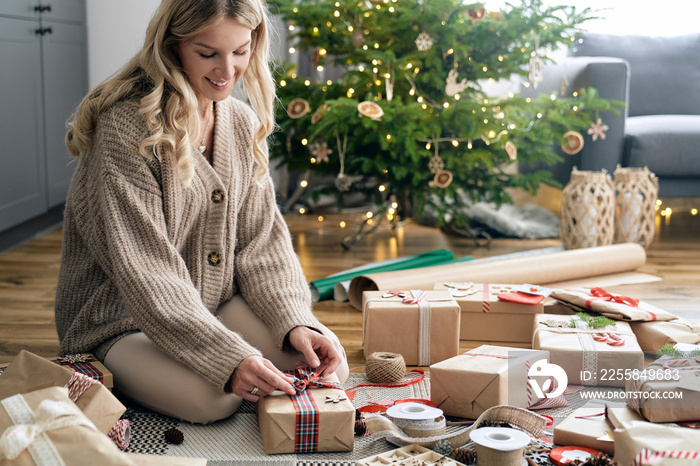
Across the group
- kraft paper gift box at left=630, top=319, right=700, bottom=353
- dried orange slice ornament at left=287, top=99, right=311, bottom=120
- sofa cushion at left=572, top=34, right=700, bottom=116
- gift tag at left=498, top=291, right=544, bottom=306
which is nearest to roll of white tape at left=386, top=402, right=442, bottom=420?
gift tag at left=498, top=291, right=544, bottom=306

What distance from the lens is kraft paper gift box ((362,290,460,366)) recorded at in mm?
1684

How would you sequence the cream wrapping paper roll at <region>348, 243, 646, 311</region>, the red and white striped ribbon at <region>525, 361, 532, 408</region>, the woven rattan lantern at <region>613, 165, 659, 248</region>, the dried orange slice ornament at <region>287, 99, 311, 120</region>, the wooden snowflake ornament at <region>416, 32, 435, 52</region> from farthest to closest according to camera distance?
the woven rattan lantern at <region>613, 165, 659, 248</region> < the dried orange slice ornament at <region>287, 99, 311, 120</region> < the wooden snowflake ornament at <region>416, 32, 435, 52</region> < the cream wrapping paper roll at <region>348, 243, 646, 311</region> < the red and white striped ribbon at <region>525, 361, 532, 408</region>

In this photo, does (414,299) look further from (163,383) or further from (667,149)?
(667,149)

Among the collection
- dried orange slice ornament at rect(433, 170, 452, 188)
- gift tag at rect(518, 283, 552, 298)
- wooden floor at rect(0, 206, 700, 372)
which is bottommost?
wooden floor at rect(0, 206, 700, 372)

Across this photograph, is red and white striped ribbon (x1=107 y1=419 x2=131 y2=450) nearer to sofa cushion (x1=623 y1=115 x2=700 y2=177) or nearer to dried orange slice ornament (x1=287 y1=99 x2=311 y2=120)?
dried orange slice ornament (x1=287 y1=99 x2=311 y2=120)

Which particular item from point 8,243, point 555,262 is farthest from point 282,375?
point 8,243

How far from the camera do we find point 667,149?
2895mm

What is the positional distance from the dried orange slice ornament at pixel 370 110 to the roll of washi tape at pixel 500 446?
1.48 metres

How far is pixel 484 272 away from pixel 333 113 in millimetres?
758

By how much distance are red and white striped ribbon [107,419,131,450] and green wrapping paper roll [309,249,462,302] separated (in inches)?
42.1

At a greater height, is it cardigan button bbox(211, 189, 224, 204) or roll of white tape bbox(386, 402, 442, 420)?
cardigan button bbox(211, 189, 224, 204)

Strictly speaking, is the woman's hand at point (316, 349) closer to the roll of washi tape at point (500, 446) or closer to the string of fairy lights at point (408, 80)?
the roll of washi tape at point (500, 446)

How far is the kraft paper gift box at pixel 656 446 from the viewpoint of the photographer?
3.07ft

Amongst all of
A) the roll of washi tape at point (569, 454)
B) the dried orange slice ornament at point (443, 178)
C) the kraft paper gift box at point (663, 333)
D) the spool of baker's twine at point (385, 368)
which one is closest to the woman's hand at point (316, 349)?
the spool of baker's twine at point (385, 368)
